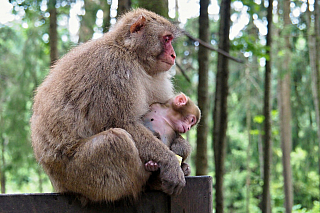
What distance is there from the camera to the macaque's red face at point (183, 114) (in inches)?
124

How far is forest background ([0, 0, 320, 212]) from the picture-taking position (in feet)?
15.8

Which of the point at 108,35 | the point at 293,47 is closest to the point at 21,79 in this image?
the point at 108,35

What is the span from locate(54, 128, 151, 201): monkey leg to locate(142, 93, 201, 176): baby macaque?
1.65 ft

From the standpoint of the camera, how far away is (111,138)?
7.92ft

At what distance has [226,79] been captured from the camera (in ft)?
15.5

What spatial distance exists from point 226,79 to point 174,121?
5.88 feet

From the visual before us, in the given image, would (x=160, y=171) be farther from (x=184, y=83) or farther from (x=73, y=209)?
(x=184, y=83)

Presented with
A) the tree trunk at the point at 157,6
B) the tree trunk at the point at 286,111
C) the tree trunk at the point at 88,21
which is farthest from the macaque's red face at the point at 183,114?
the tree trunk at the point at 286,111

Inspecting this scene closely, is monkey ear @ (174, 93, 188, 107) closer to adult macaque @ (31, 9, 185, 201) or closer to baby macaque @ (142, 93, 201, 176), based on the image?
baby macaque @ (142, 93, 201, 176)

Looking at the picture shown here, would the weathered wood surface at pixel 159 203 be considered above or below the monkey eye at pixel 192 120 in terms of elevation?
below

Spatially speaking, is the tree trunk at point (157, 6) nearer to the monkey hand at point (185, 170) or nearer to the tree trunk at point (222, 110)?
the tree trunk at point (222, 110)

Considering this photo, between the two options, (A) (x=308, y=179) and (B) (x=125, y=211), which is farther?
Answer: (A) (x=308, y=179)

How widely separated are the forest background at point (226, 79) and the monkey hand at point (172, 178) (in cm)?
122

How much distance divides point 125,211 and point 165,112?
0.96m
